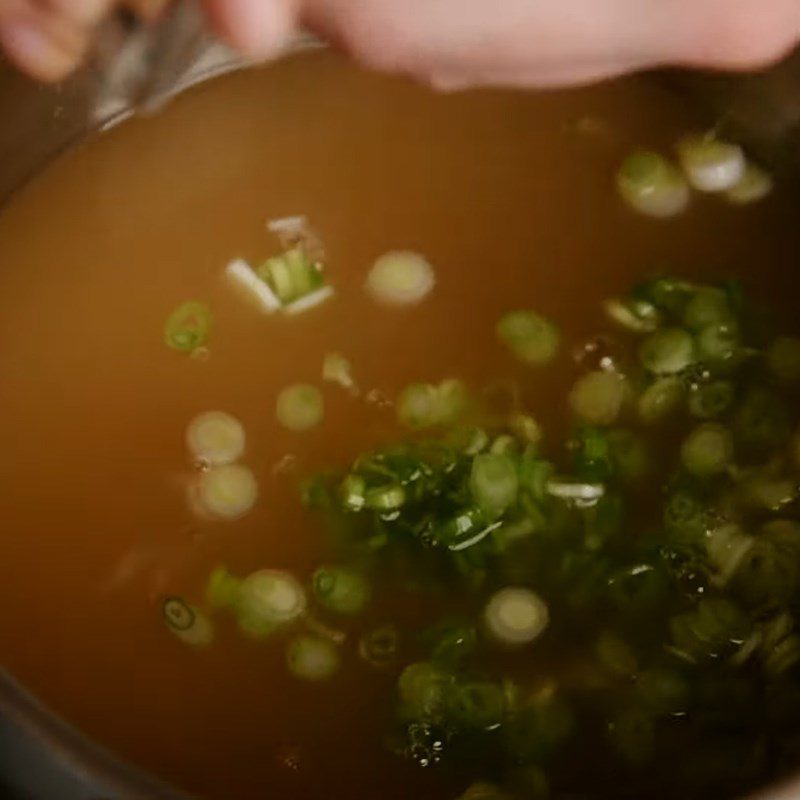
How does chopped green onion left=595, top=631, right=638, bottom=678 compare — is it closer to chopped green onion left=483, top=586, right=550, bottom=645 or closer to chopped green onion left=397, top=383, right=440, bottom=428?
chopped green onion left=483, top=586, right=550, bottom=645

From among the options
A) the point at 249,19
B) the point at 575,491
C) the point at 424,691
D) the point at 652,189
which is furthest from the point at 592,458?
the point at 249,19

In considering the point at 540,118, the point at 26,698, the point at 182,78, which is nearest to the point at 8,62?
the point at 182,78

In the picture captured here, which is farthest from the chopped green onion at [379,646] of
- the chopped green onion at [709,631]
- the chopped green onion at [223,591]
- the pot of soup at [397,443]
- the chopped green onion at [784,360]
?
the chopped green onion at [784,360]

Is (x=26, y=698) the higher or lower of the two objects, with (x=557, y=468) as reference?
higher

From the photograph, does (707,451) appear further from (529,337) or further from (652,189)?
(652,189)

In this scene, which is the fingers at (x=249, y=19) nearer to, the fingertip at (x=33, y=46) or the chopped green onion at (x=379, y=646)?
the fingertip at (x=33, y=46)

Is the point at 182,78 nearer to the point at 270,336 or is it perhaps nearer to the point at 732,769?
the point at 270,336
